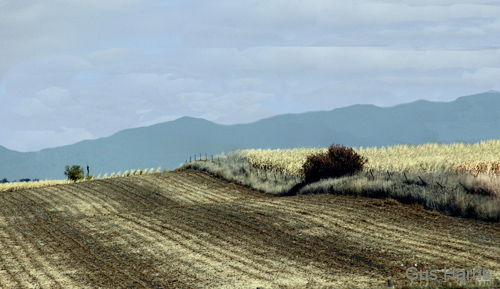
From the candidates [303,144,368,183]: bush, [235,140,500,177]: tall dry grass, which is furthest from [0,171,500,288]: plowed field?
[235,140,500,177]: tall dry grass

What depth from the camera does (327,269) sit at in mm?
11719

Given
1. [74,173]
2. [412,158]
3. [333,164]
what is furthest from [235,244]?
[74,173]

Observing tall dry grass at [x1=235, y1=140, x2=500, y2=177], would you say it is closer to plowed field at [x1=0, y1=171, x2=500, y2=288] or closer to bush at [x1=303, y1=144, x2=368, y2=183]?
bush at [x1=303, y1=144, x2=368, y2=183]

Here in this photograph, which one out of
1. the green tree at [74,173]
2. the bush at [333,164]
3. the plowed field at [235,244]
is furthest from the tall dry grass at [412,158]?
the green tree at [74,173]

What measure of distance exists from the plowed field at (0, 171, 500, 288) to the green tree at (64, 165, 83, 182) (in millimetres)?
17125

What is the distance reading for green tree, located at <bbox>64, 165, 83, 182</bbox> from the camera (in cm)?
3906

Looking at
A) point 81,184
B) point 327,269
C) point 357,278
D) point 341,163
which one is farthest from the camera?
point 81,184

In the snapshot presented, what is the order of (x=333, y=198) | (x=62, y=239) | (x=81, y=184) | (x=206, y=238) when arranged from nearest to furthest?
(x=206, y=238) → (x=62, y=239) → (x=333, y=198) → (x=81, y=184)

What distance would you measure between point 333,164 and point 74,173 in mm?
23482

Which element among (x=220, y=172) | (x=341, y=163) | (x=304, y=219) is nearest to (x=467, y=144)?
(x=341, y=163)

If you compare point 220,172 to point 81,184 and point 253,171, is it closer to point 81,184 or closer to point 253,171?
point 253,171

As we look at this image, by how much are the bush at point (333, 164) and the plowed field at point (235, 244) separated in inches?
188

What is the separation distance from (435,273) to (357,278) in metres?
1.84

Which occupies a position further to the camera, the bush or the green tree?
the green tree
